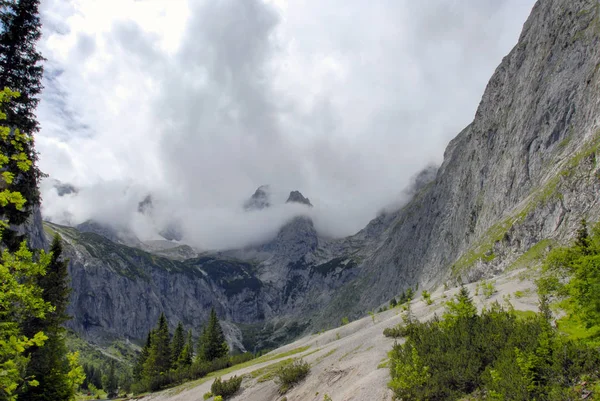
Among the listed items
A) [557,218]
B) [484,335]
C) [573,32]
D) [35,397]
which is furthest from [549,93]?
[35,397]

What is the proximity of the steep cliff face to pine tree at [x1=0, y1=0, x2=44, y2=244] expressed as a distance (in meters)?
78.1

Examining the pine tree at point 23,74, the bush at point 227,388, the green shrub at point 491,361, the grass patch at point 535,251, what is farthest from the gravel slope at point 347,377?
the grass patch at point 535,251

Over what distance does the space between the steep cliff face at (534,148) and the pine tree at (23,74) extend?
78.1 metres

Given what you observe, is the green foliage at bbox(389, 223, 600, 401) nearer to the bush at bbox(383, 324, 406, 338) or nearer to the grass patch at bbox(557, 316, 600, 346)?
the grass patch at bbox(557, 316, 600, 346)

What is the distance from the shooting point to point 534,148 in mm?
110625

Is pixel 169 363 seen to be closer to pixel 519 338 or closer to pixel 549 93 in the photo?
pixel 519 338

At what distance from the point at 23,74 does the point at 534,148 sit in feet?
416

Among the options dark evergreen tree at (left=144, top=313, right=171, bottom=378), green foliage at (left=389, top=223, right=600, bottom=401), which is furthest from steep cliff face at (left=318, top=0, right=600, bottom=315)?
dark evergreen tree at (left=144, top=313, right=171, bottom=378)

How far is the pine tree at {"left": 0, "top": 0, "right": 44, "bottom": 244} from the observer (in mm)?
19327

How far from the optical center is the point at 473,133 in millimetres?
172500

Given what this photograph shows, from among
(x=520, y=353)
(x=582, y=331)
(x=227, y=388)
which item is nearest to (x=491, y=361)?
(x=520, y=353)

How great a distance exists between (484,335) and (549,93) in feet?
407

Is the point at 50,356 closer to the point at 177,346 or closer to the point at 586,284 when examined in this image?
the point at 586,284

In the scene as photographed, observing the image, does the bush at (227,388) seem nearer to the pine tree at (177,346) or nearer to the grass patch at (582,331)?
the grass patch at (582,331)
